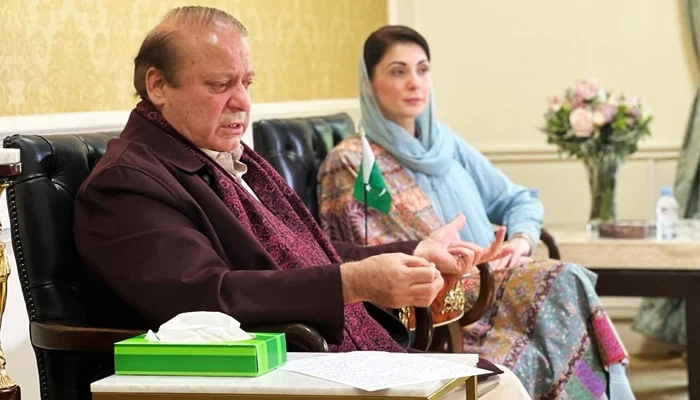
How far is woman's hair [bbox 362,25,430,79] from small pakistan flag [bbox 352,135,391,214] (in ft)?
1.78

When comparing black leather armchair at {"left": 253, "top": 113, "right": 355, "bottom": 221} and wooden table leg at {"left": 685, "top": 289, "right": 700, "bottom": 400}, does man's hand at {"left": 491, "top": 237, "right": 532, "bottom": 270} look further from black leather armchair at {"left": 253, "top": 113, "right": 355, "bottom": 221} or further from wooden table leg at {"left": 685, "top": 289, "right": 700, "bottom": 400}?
wooden table leg at {"left": 685, "top": 289, "right": 700, "bottom": 400}

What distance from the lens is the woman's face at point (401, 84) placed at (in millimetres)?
3686

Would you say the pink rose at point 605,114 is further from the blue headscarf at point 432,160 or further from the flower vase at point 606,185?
the blue headscarf at point 432,160

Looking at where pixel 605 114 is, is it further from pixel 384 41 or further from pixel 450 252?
pixel 450 252

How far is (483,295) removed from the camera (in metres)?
3.09

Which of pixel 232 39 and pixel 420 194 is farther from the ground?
pixel 232 39

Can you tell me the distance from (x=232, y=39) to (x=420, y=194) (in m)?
1.35

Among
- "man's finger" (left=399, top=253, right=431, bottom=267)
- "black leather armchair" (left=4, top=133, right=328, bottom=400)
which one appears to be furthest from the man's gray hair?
"man's finger" (left=399, top=253, right=431, bottom=267)

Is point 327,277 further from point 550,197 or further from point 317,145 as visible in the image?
point 550,197

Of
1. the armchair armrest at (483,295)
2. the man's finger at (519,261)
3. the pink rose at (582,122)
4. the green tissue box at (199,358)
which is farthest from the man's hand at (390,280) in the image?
the pink rose at (582,122)

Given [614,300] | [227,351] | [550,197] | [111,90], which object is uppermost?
[111,90]

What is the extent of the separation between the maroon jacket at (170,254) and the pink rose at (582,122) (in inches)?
99.9

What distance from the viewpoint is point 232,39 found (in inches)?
93.7

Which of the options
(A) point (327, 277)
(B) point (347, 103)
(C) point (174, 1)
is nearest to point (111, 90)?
(C) point (174, 1)
